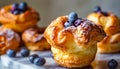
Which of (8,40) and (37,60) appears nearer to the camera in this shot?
(37,60)

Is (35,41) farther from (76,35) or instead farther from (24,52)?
(76,35)

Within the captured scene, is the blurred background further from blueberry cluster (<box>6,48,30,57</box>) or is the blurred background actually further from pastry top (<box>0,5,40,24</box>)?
blueberry cluster (<box>6,48,30,57</box>)

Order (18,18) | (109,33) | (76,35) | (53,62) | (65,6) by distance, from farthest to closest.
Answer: (65,6) → (18,18) → (109,33) → (53,62) → (76,35)

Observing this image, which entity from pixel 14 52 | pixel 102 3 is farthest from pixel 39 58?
pixel 102 3

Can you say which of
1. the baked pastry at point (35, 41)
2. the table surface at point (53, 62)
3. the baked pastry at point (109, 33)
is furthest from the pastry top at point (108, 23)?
the baked pastry at point (35, 41)

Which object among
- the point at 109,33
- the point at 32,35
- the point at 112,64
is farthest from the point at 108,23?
the point at 32,35

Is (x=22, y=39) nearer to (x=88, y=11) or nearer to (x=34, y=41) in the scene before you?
(x=34, y=41)
